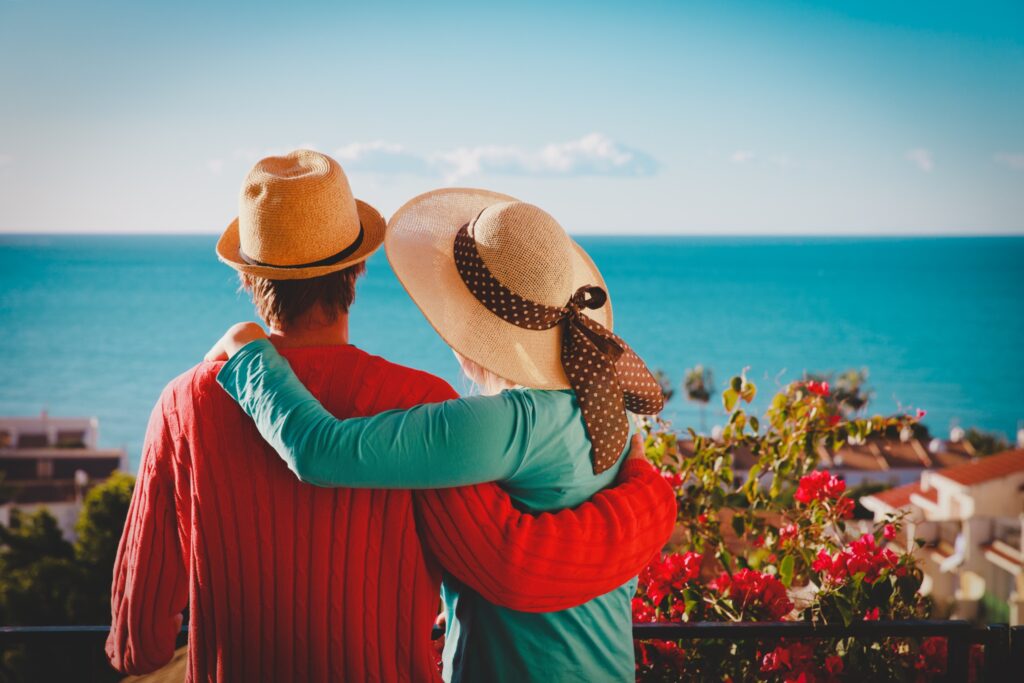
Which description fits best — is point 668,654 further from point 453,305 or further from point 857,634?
point 453,305

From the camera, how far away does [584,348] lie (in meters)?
1.39

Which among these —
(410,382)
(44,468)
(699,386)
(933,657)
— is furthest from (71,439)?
(410,382)

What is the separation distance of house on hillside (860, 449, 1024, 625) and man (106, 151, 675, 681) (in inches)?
736

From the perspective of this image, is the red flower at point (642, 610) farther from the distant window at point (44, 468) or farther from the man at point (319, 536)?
the distant window at point (44, 468)

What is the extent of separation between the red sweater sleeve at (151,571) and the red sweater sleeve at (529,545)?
1.42 ft

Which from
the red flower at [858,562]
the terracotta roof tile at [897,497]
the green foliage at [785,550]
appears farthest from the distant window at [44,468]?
the red flower at [858,562]

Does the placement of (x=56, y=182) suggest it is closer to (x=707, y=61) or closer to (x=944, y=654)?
(x=707, y=61)

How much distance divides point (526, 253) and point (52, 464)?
4675cm

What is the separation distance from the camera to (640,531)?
1399 millimetres

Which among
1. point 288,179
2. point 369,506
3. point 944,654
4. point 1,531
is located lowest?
point 1,531

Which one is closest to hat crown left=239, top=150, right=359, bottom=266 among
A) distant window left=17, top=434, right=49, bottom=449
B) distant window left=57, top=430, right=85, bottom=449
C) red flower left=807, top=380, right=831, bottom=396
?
red flower left=807, top=380, right=831, bottom=396

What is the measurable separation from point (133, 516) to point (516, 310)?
75 cm

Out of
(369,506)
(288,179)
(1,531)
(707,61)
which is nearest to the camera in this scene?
(369,506)

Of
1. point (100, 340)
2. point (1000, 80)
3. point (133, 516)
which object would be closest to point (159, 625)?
point (133, 516)
